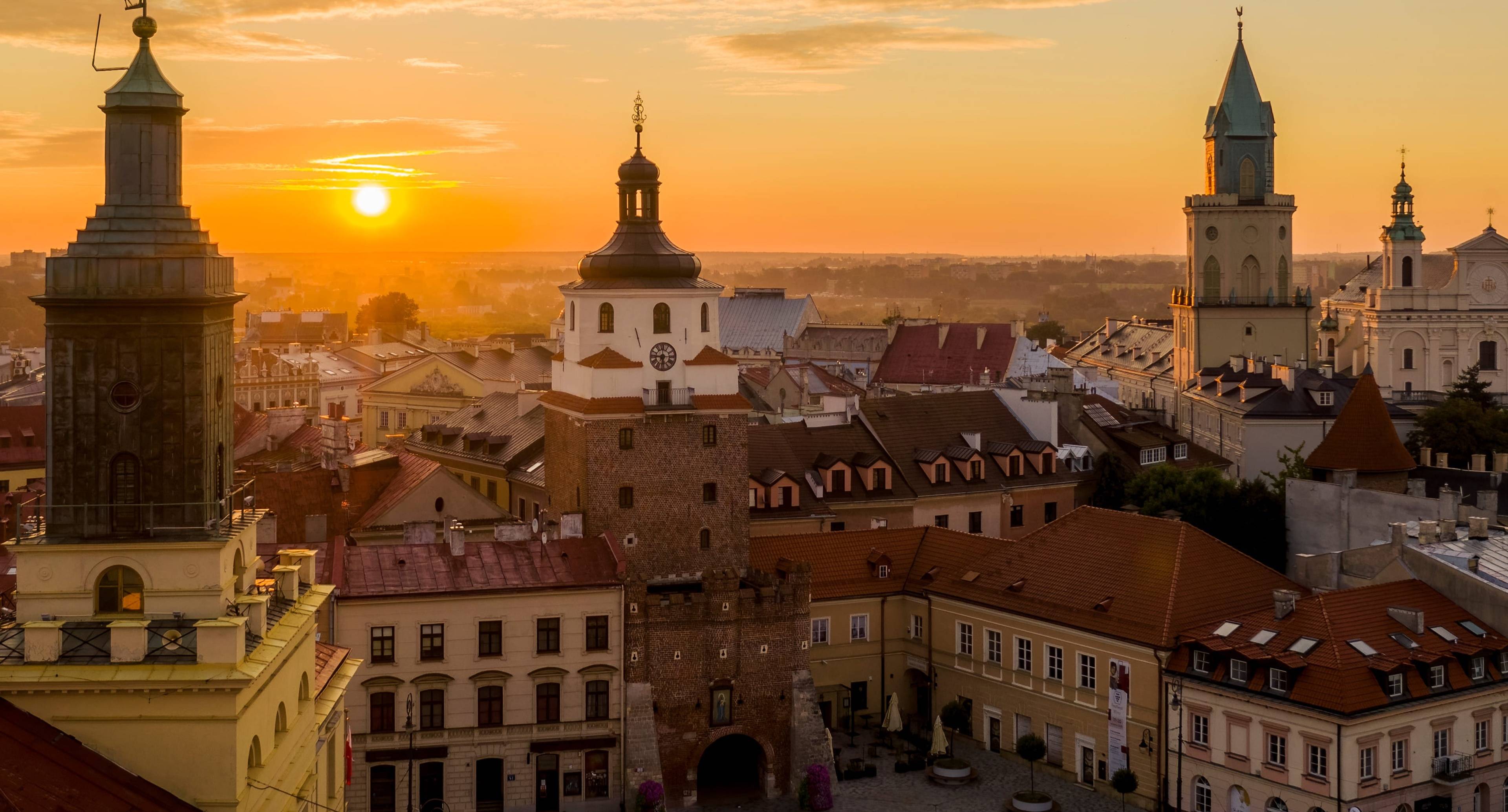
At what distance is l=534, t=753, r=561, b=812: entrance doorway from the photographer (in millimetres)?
52375

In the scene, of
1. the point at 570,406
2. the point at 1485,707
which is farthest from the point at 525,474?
the point at 1485,707

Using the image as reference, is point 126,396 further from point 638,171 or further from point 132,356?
point 638,171

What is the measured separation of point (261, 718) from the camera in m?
26.3

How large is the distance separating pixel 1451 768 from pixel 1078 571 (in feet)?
40.6

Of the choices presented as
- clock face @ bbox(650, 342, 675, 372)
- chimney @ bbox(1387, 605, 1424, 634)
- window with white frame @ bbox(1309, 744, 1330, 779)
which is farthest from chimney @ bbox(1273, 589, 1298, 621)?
clock face @ bbox(650, 342, 675, 372)

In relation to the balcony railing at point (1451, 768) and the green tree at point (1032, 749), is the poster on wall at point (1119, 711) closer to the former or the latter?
the green tree at point (1032, 749)

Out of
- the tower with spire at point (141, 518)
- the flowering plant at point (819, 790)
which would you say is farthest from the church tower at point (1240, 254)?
the tower with spire at point (141, 518)

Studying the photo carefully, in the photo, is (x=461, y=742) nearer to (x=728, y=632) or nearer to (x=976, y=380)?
(x=728, y=632)

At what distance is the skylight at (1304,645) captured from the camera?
48.9m

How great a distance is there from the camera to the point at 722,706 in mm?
54531

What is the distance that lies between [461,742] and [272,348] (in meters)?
118

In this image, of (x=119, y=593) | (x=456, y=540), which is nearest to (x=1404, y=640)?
(x=456, y=540)

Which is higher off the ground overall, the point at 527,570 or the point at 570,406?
the point at 570,406

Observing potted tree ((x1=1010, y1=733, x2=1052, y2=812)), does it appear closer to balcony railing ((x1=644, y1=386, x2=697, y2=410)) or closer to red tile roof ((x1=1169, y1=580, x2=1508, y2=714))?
red tile roof ((x1=1169, y1=580, x2=1508, y2=714))
